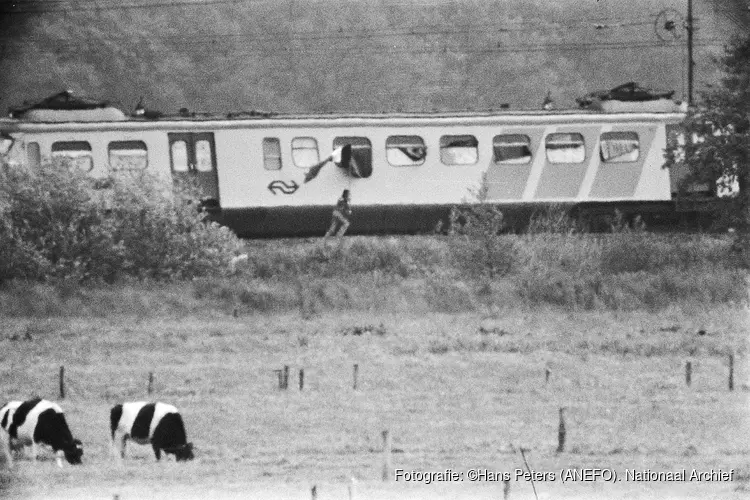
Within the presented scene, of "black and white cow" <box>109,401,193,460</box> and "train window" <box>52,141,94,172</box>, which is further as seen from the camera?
"train window" <box>52,141,94,172</box>

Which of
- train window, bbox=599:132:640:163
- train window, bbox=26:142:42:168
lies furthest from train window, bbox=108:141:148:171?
train window, bbox=599:132:640:163

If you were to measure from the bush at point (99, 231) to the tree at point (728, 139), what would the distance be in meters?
6.48

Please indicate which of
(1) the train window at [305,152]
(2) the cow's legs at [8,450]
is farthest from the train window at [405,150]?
(2) the cow's legs at [8,450]

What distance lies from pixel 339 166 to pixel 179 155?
2367mm

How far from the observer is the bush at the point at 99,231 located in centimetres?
1842

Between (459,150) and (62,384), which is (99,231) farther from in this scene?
(459,150)

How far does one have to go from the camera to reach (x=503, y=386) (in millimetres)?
14258

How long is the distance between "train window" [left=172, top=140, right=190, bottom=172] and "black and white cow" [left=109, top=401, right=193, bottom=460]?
9984mm

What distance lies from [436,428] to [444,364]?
277 cm

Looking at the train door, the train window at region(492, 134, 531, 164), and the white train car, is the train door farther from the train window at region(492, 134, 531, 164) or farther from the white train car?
the train window at region(492, 134, 531, 164)

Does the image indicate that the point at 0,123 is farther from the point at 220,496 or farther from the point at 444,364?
the point at 220,496

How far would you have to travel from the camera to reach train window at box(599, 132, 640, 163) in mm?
21172

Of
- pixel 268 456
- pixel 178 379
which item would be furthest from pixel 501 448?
pixel 178 379

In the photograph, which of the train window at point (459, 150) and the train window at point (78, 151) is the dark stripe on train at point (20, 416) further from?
the train window at point (459, 150)
